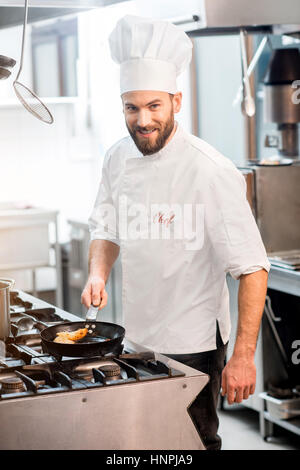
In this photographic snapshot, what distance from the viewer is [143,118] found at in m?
2.07

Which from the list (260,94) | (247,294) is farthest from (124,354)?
(260,94)

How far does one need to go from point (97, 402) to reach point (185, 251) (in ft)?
2.39

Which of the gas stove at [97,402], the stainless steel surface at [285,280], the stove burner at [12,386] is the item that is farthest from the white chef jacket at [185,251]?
the stainless steel surface at [285,280]

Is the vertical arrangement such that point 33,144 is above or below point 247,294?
above

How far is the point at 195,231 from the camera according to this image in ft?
6.98

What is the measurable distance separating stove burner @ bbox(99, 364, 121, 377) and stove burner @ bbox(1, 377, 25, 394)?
0.19m

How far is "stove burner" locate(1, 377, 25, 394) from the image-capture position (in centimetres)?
150

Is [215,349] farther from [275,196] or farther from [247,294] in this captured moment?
[275,196]

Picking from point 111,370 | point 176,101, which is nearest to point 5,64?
point 176,101

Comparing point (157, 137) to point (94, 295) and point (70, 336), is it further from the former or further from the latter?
point (70, 336)

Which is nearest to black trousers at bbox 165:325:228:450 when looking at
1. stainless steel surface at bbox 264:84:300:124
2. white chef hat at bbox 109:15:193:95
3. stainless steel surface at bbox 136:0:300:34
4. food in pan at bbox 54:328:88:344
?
food in pan at bbox 54:328:88:344

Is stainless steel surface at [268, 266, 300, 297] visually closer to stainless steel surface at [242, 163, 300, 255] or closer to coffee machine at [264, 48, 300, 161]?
stainless steel surface at [242, 163, 300, 255]

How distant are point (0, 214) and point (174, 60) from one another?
3136 mm

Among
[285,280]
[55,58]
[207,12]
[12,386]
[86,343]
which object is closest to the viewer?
[12,386]
